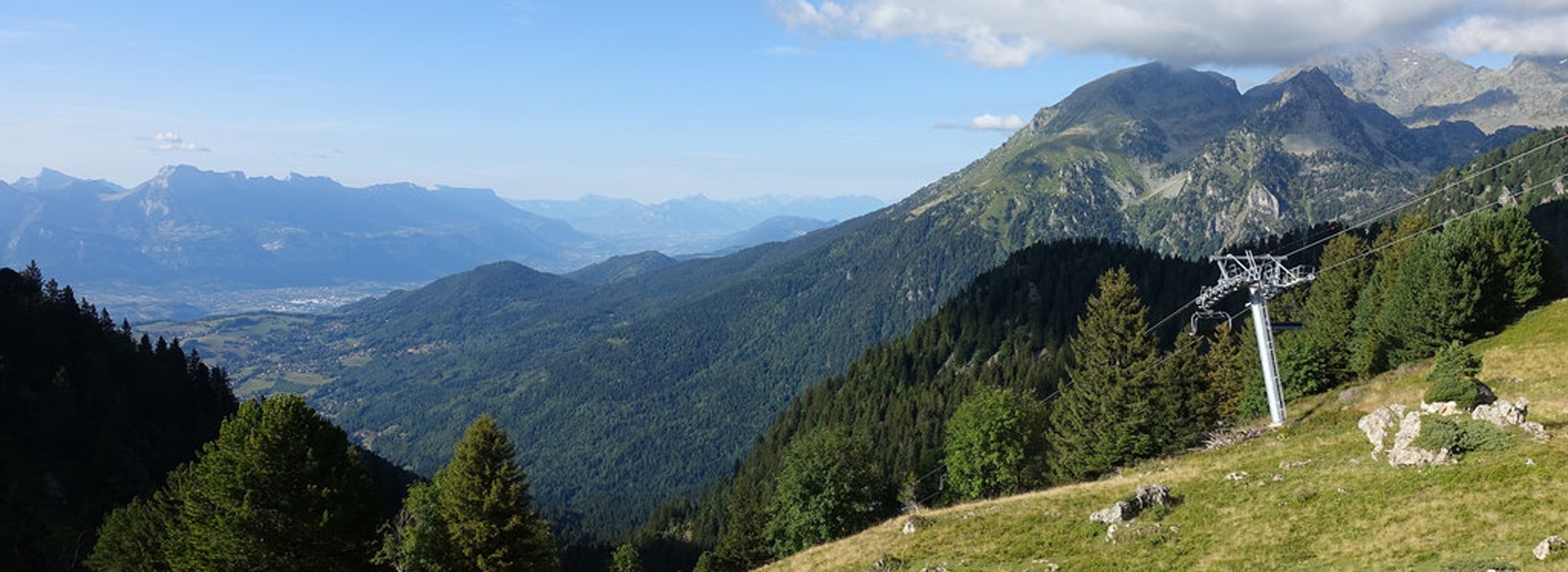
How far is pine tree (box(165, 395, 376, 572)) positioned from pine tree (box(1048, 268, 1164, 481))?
5036cm

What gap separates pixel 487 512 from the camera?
132 feet

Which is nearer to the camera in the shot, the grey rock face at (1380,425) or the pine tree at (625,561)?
the grey rock face at (1380,425)

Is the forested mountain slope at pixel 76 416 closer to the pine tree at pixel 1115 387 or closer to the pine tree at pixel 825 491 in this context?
the pine tree at pixel 825 491

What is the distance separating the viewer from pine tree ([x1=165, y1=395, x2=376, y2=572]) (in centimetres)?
3722

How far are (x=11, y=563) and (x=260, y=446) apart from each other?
155 feet

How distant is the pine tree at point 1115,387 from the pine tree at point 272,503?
165 feet

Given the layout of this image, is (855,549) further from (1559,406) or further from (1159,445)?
(1559,406)

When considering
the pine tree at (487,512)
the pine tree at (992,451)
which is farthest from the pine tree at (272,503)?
the pine tree at (992,451)

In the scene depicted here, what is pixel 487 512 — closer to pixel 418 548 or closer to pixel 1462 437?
pixel 418 548

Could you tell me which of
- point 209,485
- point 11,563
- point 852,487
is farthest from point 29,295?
point 852,487

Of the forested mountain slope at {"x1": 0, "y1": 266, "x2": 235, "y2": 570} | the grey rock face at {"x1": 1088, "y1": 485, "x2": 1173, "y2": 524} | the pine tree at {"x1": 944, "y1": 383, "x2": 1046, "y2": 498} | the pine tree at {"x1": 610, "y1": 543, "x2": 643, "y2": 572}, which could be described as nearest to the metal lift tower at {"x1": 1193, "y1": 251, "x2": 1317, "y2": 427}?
the grey rock face at {"x1": 1088, "y1": 485, "x2": 1173, "y2": 524}

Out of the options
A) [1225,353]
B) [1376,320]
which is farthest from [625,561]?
[1376,320]

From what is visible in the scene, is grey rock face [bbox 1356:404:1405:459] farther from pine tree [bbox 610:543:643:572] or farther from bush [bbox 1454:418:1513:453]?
pine tree [bbox 610:543:643:572]

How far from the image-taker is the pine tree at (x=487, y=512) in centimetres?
3997
